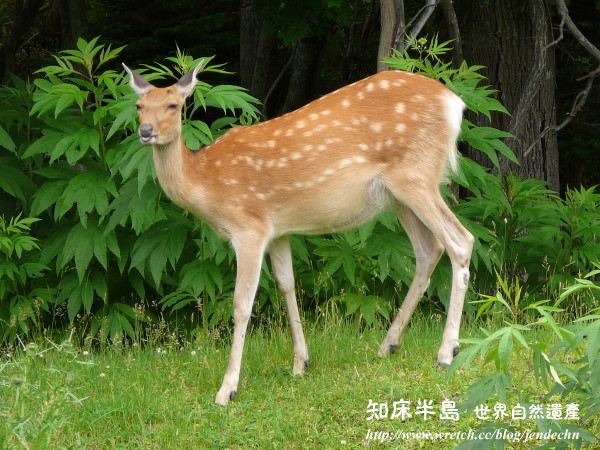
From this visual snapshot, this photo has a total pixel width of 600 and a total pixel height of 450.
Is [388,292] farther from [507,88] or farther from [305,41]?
[305,41]

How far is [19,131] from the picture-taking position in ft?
24.8

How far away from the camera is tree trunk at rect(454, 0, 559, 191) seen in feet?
30.4

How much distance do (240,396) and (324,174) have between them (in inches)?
57.2

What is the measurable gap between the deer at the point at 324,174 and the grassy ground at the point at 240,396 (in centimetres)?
27

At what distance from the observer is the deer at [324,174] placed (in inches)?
230

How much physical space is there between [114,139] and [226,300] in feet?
4.80

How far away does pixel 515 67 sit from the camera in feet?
30.6

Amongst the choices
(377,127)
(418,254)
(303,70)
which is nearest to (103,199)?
(377,127)

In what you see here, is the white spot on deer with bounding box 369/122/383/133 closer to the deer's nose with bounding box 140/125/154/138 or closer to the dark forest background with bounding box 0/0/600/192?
the deer's nose with bounding box 140/125/154/138

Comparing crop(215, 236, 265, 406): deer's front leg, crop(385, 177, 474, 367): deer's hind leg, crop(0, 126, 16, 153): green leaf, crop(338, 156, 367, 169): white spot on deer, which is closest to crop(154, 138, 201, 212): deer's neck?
crop(215, 236, 265, 406): deer's front leg

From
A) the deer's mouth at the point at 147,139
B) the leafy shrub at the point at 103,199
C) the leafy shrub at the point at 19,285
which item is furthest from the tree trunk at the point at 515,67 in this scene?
the deer's mouth at the point at 147,139

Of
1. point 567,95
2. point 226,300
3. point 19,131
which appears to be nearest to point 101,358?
point 226,300

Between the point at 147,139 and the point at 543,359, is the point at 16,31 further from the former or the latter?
the point at 543,359

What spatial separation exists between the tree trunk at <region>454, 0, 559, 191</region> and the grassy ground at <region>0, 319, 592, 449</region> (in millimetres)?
3070
